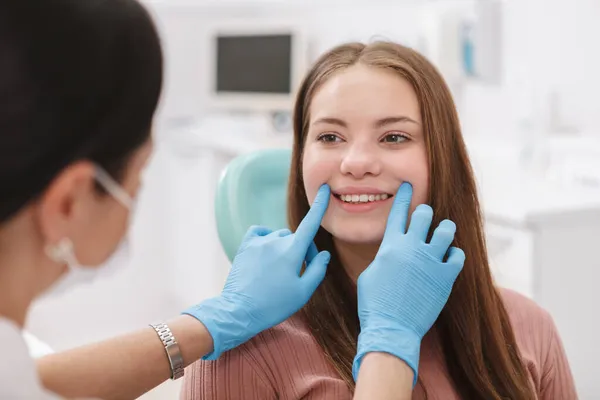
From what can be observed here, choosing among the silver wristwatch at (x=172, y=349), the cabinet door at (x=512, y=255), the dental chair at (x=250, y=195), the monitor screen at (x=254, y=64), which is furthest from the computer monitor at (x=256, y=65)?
the silver wristwatch at (x=172, y=349)

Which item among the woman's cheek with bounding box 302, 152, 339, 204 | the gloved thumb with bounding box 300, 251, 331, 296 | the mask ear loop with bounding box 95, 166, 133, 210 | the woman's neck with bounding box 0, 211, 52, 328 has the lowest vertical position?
the gloved thumb with bounding box 300, 251, 331, 296

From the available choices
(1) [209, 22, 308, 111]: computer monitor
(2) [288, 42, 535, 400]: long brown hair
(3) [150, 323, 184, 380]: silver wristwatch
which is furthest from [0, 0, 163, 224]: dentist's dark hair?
(1) [209, 22, 308, 111]: computer monitor

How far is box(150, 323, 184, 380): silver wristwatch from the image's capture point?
1118 millimetres

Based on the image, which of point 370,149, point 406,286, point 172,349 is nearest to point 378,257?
point 406,286

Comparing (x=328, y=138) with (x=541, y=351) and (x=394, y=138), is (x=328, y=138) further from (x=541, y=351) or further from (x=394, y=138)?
(x=541, y=351)

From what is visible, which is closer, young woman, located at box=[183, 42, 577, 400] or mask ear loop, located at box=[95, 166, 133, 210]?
mask ear loop, located at box=[95, 166, 133, 210]

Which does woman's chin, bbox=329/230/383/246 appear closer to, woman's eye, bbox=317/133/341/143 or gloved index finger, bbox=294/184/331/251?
gloved index finger, bbox=294/184/331/251

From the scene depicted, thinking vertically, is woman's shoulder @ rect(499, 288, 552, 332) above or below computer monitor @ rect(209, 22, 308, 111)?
below

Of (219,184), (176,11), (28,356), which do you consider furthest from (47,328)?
(28,356)

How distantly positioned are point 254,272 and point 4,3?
632mm

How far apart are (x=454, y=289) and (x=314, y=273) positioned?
27cm

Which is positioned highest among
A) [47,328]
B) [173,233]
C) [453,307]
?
[453,307]

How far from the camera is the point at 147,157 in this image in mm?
837

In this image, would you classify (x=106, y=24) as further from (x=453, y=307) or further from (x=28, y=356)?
(x=453, y=307)
